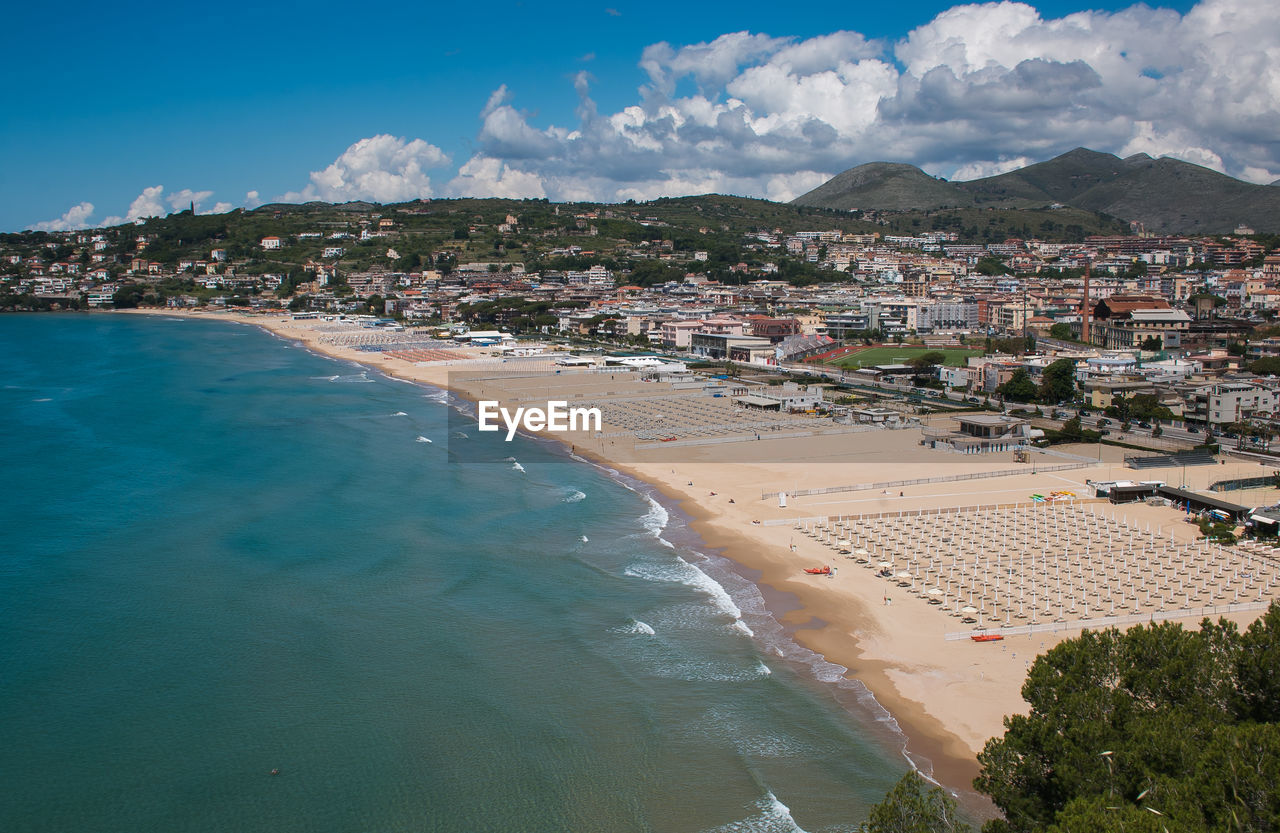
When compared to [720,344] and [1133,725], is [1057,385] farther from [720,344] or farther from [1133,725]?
[1133,725]

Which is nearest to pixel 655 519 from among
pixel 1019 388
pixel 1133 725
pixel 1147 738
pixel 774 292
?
pixel 1133 725

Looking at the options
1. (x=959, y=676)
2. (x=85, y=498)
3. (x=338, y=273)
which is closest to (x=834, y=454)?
(x=959, y=676)

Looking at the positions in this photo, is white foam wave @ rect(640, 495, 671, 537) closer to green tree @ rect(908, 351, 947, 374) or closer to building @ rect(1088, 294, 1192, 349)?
green tree @ rect(908, 351, 947, 374)

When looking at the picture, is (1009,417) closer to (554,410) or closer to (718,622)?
(554,410)

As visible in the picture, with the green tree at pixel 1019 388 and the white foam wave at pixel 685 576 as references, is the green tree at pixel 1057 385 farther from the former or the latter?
the white foam wave at pixel 685 576

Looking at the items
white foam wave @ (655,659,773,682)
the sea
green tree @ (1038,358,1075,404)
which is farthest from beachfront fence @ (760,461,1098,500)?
green tree @ (1038,358,1075,404)

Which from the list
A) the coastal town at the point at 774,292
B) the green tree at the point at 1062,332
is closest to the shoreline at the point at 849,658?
the coastal town at the point at 774,292
